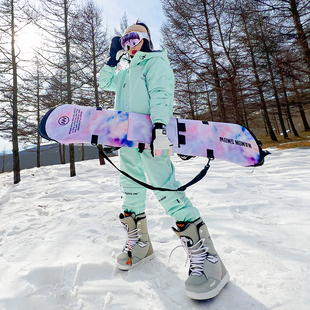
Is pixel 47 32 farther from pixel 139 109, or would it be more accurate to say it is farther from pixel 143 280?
pixel 143 280

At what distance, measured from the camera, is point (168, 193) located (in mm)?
1268

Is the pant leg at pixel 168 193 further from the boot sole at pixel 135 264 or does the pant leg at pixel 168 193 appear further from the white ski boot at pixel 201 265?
the boot sole at pixel 135 264

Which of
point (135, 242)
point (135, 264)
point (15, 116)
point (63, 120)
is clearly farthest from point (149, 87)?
point (15, 116)

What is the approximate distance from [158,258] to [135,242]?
24cm

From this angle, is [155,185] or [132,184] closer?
[155,185]

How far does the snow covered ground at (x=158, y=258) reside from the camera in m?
1.09

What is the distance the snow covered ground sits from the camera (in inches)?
42.8

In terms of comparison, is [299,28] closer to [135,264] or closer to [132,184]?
[132,184]

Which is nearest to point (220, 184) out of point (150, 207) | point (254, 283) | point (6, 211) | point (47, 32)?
point (150, 207)

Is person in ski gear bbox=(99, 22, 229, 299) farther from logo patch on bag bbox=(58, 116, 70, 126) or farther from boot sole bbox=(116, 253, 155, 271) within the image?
logo patch on bag bbox=(58, 116, 70, 126)

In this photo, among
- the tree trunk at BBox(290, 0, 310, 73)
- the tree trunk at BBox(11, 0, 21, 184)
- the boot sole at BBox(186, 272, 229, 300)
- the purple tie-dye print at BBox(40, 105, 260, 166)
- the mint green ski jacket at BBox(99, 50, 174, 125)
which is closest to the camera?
the boot sole at BBox(186, 272, 229, 300)

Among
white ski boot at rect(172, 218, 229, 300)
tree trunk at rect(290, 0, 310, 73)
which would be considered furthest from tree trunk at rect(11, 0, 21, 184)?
tree trunk at rect(290, 0, 310, 73)

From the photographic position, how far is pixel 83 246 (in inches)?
68.5

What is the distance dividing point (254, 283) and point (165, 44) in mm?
9803
